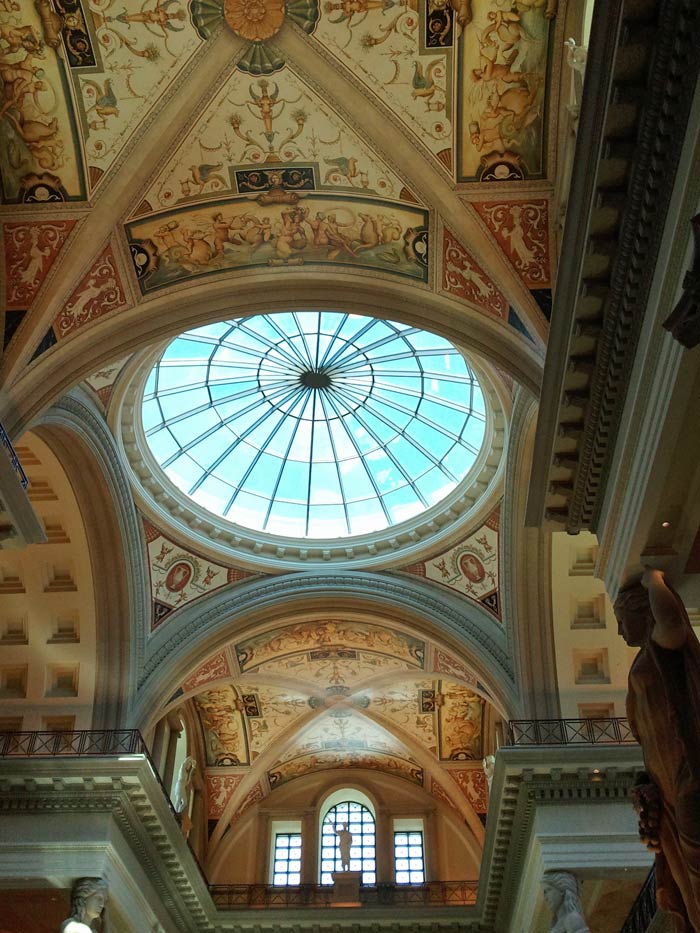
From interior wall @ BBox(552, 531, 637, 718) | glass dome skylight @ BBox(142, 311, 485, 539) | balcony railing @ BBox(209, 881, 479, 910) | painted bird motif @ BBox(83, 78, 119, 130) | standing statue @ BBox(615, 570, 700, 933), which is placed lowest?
→ standing statue @ BBox(615, 570, 700, 933)

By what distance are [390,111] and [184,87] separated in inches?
84.0

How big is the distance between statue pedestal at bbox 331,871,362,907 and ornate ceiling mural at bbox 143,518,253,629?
21.1 ft

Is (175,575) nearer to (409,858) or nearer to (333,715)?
(333,715)

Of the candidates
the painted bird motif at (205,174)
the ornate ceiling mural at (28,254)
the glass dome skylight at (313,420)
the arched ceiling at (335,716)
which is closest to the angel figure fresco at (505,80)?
the painted bird motif at (205,174)

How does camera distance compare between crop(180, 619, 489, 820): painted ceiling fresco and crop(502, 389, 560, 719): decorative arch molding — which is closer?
crop(502, 389, 560, 719): decorative arch molding

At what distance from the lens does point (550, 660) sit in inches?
605

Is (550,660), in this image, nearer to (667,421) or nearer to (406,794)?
(406,794)

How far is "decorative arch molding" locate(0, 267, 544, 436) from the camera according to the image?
10.9 meters

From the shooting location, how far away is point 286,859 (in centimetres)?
2012

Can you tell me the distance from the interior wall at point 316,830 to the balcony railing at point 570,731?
6.00m

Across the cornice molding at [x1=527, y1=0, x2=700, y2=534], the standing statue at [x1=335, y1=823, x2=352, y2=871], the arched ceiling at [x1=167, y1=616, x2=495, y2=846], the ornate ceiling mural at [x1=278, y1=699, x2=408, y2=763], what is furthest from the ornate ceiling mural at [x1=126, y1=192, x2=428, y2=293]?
the standing statue at [x1=335, y1=823, x2=352, y2=871]

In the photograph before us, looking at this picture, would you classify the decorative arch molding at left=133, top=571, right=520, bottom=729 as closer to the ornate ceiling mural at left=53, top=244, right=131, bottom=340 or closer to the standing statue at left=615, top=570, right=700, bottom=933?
the ornate ceiling mural at left=53, top=244, right=131, bottom=340

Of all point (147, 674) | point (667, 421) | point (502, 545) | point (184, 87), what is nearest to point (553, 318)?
point (667, 421)

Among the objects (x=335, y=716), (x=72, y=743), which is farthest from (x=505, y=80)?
(x=335, y=716)
